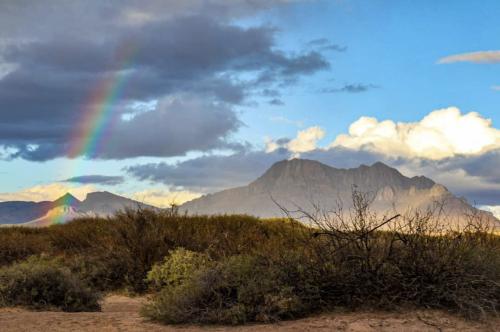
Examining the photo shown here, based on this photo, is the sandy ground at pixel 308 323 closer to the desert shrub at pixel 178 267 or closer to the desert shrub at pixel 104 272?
the desert shrub at pixel 178 267

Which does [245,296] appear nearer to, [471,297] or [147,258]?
[471,297]

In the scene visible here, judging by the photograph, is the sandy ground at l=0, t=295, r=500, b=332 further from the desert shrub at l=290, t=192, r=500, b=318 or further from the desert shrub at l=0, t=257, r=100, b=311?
the desert shrub at l=0, t=257, r=100, b=311

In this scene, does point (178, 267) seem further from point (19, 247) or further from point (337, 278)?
point (19, 247)

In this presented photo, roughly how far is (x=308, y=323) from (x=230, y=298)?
1556 mm

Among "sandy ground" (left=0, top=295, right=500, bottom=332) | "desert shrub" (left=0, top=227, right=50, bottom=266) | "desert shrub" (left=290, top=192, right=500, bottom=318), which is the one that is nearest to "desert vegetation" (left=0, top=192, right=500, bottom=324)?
"desert shrub" (left=290, top=192, right=500, bottom=318)

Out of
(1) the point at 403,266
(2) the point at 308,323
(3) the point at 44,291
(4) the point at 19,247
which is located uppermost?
(4) the point at 19,247

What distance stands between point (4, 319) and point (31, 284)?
2.44 m

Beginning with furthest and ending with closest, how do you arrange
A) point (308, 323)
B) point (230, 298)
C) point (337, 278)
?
point (230, 298)
point (337, 278)
point (308, 323)

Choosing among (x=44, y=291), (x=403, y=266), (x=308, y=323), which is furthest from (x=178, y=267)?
(x=403, y=266)

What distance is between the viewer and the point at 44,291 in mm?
13562

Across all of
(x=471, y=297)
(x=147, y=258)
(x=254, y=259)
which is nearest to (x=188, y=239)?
(x=147, y=258)

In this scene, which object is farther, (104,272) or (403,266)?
(104,272)

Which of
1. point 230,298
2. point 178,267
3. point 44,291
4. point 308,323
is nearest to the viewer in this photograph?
point 308,323

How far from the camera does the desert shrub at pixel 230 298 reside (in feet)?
34.2
